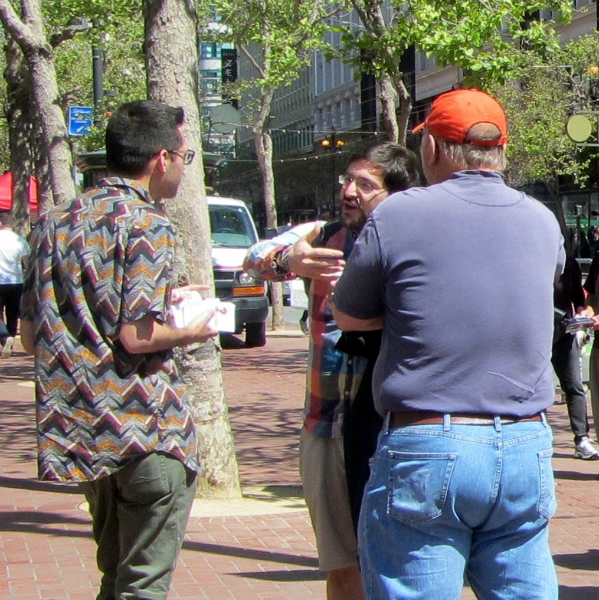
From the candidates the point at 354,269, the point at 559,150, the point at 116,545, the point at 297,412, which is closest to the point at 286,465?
the point at 297,412

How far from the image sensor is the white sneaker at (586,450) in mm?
8852

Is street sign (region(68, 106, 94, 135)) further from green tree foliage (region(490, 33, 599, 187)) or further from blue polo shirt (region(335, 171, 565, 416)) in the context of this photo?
green tree foliage (region(490, 33, 599, 187))

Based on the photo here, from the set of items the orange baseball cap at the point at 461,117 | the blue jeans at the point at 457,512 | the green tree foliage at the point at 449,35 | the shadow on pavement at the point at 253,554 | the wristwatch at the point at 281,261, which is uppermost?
the green tree foliage at the point at 449,35

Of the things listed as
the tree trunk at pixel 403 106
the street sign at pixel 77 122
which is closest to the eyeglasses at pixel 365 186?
the tree trunk at pixel 403 106

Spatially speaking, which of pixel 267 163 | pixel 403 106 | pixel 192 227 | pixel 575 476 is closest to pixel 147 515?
pixel 192 227

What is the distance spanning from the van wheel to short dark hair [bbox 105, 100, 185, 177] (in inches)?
582

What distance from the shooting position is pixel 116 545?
3.86 meters

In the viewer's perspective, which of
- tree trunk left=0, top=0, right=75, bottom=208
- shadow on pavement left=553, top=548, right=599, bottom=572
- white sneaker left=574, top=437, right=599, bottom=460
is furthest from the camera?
tree trunk left=0, top=0, right=75, bottom=208

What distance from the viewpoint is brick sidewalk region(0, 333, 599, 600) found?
18.1 feet

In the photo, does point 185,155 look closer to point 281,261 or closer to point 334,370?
point 281,261

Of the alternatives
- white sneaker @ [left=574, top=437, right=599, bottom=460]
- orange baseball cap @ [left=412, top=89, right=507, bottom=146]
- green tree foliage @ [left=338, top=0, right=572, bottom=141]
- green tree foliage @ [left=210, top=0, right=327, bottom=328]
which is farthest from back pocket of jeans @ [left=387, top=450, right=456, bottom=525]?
green tree foliage @ [left=210, top=0, right=327, bottom=328]

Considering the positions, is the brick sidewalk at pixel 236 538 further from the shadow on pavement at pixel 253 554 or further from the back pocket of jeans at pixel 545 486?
the back pocket of jeans at pixel 545 486

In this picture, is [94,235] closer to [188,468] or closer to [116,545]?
[188,468]

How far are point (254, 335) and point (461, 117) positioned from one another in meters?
15.8
